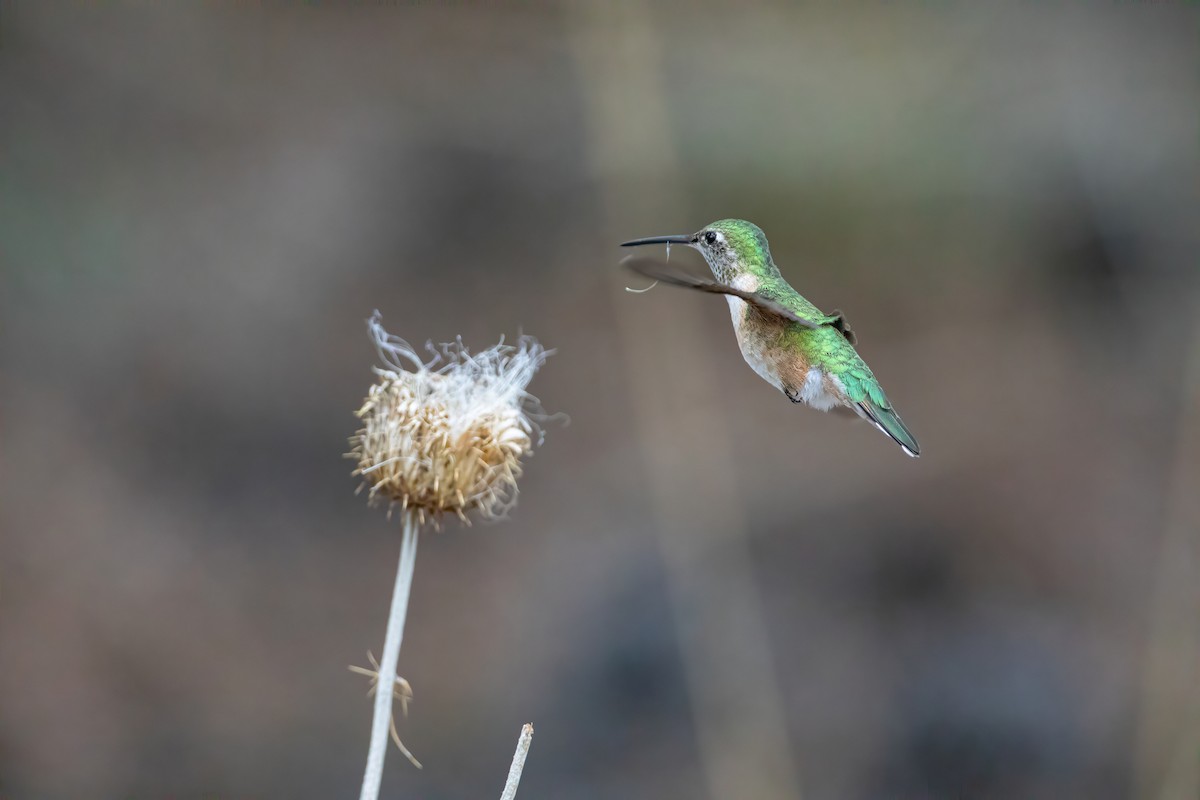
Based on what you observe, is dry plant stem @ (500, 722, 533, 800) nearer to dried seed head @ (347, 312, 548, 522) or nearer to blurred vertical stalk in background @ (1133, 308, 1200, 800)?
dried seed head @ (347, 312, 548, 522)

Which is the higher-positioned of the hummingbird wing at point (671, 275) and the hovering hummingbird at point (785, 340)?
the hovering hummingbird at point (785, 340)

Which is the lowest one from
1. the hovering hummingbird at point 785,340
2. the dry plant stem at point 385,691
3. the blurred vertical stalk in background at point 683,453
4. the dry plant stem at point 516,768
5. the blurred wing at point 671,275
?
the dry plant stem at point 516,768

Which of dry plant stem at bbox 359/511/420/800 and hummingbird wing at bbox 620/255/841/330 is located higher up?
hummingbird wing at bbox 620/255/841/330

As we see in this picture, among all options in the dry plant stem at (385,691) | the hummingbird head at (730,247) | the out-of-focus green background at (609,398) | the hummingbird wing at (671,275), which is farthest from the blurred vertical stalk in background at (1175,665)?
the hummingbird wing at (671,275)

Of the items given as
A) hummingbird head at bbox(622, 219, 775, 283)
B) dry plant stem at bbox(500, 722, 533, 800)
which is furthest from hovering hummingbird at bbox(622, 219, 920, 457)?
dry plant stem at bbox(500, 722, 533, 800)

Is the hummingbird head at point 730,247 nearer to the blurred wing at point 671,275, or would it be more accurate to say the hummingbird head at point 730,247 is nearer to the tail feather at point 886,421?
the tail feather at point 886,421

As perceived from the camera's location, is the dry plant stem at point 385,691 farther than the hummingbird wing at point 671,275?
Yes

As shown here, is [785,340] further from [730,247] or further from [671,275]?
[671,275]
